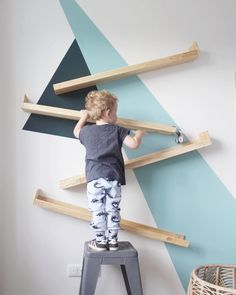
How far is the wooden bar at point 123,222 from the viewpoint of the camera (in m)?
Result: 1.75

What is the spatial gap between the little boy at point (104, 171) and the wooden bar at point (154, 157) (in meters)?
0.14

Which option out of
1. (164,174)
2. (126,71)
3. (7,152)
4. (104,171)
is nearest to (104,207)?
(104,171)

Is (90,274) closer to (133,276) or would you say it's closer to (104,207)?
(133,276)

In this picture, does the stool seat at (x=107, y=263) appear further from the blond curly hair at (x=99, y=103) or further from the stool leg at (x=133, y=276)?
the blond curly hair at (x=99, y=103)

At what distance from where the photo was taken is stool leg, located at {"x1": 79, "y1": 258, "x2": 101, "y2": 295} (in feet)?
4.98

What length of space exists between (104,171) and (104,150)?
0.10 metres

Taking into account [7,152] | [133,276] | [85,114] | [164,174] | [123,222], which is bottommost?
[133,276]

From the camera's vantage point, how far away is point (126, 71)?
5.84ft

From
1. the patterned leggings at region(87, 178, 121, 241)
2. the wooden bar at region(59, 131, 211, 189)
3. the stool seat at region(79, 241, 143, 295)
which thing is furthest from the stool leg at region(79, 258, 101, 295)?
the wooden bar at region(59, 131, 211, 189)

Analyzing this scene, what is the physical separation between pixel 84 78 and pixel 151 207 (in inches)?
29.9

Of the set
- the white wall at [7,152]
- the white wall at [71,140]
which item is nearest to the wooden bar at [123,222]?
the white wall at [71,140]

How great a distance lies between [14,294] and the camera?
1.78 metres

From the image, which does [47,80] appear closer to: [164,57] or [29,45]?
[29,45]

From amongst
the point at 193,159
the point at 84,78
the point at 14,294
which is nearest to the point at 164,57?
the point at 84,78
